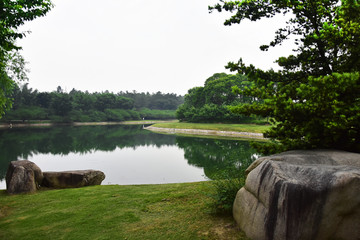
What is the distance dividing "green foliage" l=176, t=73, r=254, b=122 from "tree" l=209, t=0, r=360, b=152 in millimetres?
50949

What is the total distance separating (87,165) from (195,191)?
53.9 feet

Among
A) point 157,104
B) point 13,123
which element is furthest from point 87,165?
point 157,104

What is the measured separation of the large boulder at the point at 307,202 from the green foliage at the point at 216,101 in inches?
2124

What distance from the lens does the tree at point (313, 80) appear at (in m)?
4.75

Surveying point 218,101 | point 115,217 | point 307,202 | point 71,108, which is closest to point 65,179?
point 115,217

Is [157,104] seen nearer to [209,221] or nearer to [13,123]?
[13,123]

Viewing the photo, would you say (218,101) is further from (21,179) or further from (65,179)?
(21,179)

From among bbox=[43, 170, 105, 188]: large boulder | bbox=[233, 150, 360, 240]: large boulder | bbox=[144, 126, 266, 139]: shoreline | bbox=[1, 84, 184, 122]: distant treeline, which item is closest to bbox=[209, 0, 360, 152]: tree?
bbox=[233, 150, 360, 240]: large boulder

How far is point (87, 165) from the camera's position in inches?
859

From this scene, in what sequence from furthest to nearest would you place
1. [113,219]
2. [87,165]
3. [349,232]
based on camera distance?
[87,165], [113,219], [349,232]

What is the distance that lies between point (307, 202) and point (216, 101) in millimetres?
68130

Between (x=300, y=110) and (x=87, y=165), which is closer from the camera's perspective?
(x=300, y=110)

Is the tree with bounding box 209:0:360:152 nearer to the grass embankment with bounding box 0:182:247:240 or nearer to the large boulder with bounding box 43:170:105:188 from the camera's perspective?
the grass embankment with bounding box 0:182:247:240

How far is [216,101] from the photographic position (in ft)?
233
